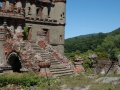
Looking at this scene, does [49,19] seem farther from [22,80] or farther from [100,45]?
[100,45]

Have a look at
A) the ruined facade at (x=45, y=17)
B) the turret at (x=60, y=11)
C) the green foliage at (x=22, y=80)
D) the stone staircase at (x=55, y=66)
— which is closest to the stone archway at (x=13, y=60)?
the stone staircase at (x=55, y=66)

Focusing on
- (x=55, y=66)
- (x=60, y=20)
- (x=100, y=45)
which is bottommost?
(x=100, y=45)

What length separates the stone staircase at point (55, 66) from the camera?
18.4 m

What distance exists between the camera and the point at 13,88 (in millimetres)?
15078

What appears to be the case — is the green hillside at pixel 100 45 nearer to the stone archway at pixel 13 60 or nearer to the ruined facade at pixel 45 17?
the ruined facade at pixel 45 17

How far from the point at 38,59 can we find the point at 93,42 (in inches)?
3309

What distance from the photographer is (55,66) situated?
62.8 ft

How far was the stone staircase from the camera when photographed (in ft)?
60.3

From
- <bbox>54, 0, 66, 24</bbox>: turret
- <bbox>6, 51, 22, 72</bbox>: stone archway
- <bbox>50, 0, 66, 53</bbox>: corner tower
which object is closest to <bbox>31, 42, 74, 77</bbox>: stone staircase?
<bbox>6, 51, 22, 72</bbox>: stone archway

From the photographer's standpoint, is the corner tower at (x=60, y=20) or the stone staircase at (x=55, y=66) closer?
the stone staircase at (x=55, y=66)

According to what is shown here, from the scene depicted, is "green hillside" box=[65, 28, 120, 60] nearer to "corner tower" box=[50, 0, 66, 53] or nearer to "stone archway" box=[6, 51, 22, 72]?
"corner tower" box=[50, 0, 66, 53]

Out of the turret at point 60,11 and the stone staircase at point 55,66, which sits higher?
the turret at point 60,11

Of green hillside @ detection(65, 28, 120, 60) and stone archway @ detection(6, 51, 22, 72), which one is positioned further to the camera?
green hillside @ detection(65, 28, 120, 60)

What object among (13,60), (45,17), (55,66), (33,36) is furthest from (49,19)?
(55,66)
